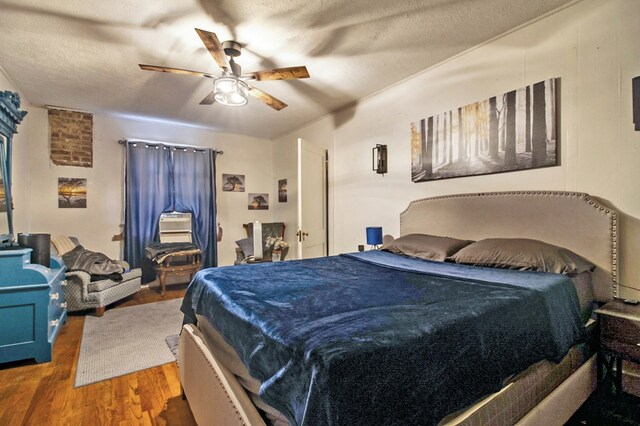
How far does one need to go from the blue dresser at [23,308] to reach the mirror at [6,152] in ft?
1.13

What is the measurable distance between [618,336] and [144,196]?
17.9 feet

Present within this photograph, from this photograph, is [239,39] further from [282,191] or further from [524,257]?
[282,191]

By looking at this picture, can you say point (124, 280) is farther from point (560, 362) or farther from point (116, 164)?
point (560, 362)

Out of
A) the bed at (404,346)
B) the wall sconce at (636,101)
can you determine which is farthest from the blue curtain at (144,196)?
the wall sconce at (636,101)

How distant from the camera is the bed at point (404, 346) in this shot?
85cm

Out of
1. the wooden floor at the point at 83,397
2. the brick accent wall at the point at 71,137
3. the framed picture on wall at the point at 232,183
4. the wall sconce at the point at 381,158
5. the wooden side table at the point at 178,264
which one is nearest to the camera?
the wooden floor at the point at 83,397

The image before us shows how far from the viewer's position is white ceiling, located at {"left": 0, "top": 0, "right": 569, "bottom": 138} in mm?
2164

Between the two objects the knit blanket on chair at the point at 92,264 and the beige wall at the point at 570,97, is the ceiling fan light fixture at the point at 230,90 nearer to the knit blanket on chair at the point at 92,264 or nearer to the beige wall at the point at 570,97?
the beige wall at the point at 570,97

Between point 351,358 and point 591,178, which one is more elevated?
point 591,178

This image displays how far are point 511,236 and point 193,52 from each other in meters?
3.20

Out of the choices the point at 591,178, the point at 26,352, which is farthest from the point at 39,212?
the point at 591,178

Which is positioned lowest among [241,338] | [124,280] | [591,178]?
[124,280]

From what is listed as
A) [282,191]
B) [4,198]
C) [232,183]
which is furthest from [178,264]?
[4,198]

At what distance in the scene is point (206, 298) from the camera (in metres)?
1.71
